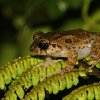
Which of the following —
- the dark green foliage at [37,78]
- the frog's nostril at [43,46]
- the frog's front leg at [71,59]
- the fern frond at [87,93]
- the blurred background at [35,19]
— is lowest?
the fern frond at [87,93]

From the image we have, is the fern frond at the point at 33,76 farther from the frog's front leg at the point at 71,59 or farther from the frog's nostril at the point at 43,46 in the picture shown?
the frog's nostril at the point at 43,46

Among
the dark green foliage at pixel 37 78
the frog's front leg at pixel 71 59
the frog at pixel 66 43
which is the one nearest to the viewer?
the dark green foliage at pixel 37 78

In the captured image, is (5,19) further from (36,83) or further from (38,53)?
(36,83)

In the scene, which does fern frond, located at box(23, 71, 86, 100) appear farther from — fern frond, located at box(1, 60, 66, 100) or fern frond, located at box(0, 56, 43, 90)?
fern frond, located at box(0, 56, 43, 90)

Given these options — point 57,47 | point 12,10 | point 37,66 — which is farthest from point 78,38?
point 12,10

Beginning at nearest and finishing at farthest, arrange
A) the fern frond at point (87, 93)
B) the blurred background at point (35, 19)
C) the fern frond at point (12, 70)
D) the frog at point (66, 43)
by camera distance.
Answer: the fern frond at point (87, 93), the fern frond at point (12, 70), the frog at point (66, 43), the blurred background at point (35, 19)

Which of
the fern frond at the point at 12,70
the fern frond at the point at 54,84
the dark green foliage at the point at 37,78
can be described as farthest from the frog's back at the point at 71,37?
the fern frond at the point at 54,84
